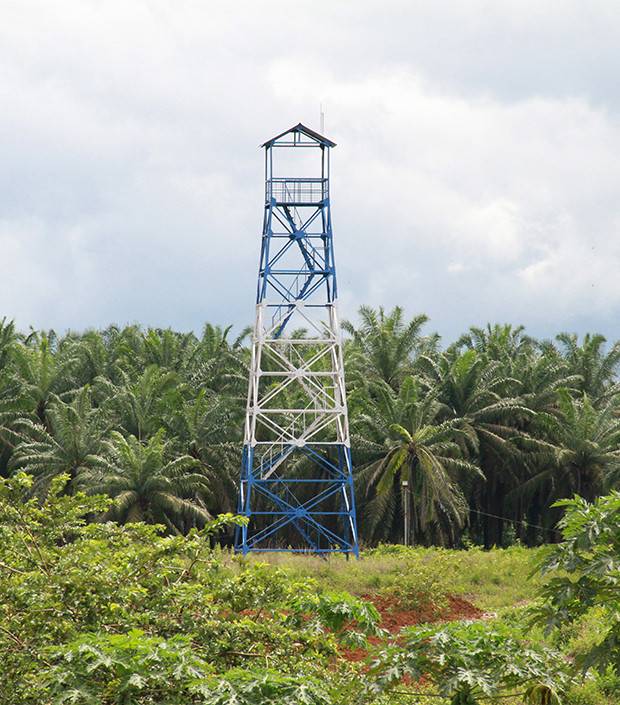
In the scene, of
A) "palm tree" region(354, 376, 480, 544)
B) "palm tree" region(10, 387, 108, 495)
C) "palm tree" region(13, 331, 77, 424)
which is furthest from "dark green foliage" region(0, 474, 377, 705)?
"palm tree" region(13, 331, 77, 424)

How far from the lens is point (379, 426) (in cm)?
3653

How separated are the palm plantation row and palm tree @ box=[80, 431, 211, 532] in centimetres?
6

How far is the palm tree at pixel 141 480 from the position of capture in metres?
33.4

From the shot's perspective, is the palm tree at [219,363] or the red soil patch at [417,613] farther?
the palm tree at [219,363]

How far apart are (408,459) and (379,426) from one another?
1504 millimetres

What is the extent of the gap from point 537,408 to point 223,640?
31.6 metres

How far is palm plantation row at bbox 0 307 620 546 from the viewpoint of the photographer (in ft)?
Result: 115

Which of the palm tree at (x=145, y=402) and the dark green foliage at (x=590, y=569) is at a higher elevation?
the palm tree at (x=145, y=402)

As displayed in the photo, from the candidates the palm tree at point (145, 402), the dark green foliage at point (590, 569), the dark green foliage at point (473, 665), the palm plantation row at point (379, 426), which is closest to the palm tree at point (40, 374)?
the palm plantation row at point (379, 426)

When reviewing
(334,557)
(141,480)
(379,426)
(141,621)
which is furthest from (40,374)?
(141,621)

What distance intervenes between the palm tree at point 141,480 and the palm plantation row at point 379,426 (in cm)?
6

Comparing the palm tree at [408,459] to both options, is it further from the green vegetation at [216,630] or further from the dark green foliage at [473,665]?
the dark green foliage at [473,665]

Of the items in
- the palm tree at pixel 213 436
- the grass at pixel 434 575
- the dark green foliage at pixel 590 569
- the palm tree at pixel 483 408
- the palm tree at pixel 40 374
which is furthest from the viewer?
the palm tree at pixel 40 374

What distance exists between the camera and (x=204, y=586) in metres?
11.6
